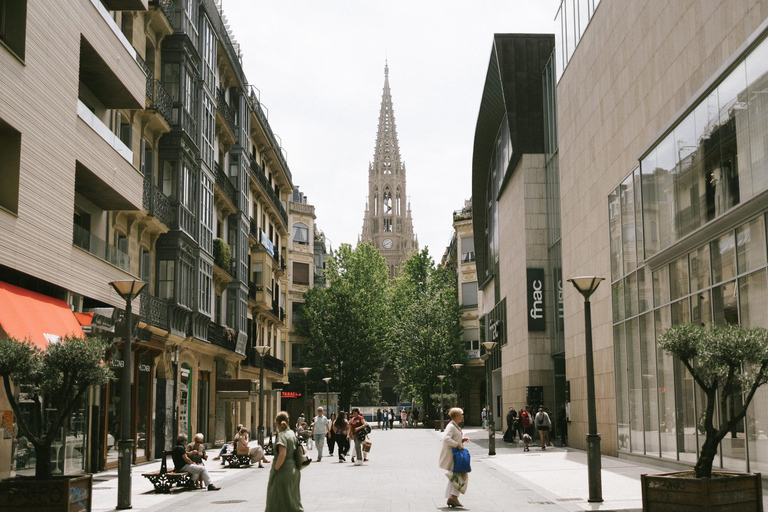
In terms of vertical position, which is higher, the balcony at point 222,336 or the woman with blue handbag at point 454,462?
the balcony at point 222,336

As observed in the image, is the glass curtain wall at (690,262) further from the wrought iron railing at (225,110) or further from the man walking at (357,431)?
the wrought iron railing at (225,110)

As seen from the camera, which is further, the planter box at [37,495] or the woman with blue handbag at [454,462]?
the woman with blue handbag at [454,462]

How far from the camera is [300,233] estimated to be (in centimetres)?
7312

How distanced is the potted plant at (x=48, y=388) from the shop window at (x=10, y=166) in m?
5.15

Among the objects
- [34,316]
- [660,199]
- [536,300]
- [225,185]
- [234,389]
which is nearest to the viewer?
[34,316]

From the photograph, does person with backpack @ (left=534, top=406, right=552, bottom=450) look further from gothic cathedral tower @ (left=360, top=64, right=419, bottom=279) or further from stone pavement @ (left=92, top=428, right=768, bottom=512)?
gothic cathedral tower @ (left=360, top=64, right=419, bottom=279)

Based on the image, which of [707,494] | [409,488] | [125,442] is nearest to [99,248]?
[125,442]

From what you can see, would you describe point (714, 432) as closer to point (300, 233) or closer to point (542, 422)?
point (542, 422)

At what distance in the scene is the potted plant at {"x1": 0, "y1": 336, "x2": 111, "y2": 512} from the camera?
11734 millimetres

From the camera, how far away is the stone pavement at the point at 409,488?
1505cm

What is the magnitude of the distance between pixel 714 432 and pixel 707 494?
43.8 inches

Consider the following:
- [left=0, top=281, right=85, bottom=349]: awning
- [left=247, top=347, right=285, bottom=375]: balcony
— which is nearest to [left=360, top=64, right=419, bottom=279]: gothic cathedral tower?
[left=247, top=347, right=285, bottom=375]: balcony

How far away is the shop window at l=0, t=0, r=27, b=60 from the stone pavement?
9.21 metres

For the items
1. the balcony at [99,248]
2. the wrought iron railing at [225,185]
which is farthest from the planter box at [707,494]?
the wrought iron railing at [225,185]
